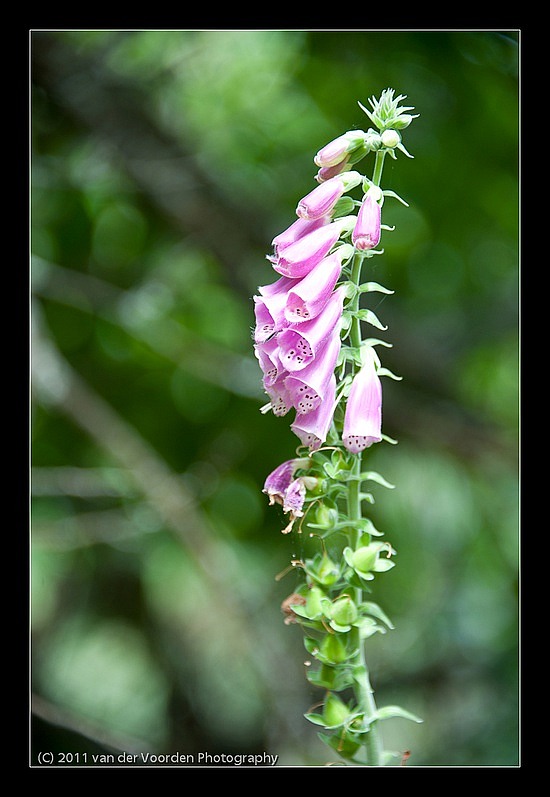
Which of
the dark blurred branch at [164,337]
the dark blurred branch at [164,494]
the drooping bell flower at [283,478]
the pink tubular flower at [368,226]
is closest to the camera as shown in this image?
the pink tubular flower at [368,226]

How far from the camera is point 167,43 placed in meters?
2.48

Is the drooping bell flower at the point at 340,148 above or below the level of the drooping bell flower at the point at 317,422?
above

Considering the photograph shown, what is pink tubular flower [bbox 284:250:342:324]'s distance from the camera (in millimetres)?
820

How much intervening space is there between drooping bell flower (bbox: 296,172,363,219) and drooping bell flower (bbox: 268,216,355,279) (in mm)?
24

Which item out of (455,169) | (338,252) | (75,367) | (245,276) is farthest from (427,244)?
(338,252)

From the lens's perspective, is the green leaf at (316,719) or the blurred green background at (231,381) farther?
the blurred green background at (231,381)

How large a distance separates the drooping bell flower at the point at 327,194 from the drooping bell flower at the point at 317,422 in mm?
172

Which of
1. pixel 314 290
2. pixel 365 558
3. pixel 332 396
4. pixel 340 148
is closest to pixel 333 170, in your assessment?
pixel 340 148

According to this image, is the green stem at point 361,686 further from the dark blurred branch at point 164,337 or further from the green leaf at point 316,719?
the dark blurred branch at point 164,337

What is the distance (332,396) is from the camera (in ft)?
2.75

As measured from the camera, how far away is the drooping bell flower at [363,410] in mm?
805

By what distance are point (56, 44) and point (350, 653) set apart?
6.83 ft

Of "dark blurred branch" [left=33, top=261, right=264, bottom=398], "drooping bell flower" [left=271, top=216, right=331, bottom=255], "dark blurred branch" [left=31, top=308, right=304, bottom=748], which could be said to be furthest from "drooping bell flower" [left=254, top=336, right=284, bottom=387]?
"dark blurred branch" [left=33, top=261, right=264, bottom=398]

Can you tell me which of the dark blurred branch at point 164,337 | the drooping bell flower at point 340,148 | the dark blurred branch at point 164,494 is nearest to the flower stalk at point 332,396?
the drooping bell flower at point 340,148
